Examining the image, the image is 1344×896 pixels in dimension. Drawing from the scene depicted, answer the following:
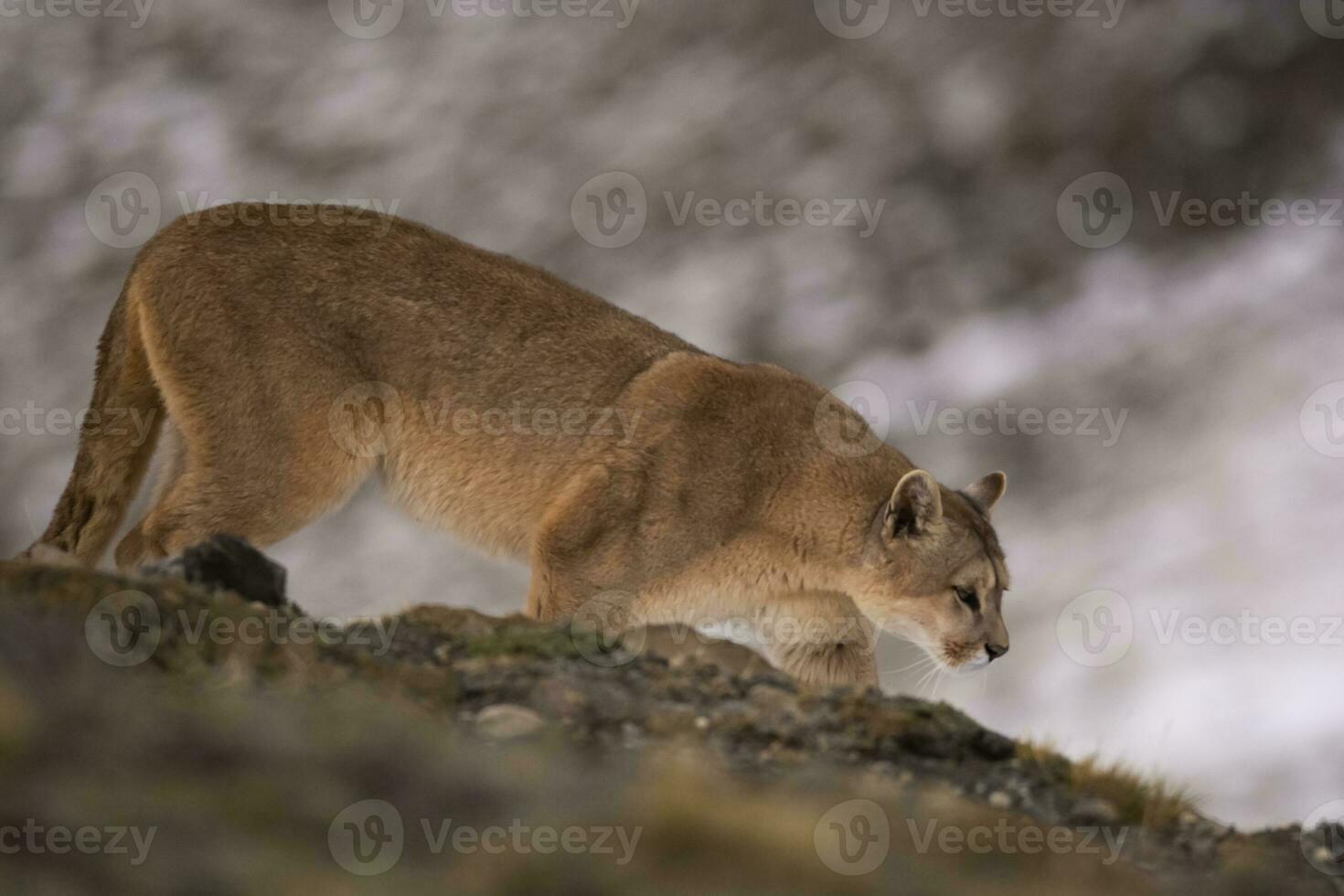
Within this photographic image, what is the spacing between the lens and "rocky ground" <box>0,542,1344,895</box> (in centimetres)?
427

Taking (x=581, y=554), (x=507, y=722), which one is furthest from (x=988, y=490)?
(x=507, y=722)

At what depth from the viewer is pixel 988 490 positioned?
9.73 m

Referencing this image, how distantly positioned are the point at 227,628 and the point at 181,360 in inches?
106

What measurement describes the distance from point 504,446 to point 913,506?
2474 mm

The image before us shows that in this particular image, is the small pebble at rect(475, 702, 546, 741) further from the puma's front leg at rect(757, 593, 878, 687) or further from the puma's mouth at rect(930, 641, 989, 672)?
the puma's mouth at rect(930, 641, 989, 672)

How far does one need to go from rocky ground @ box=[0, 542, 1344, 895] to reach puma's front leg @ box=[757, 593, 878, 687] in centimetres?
169

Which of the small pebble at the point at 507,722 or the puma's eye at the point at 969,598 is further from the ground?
the puma's eye at the point at 969,598

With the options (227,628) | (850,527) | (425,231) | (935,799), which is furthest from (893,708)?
(425,231)

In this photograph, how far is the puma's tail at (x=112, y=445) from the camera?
8.68 metres

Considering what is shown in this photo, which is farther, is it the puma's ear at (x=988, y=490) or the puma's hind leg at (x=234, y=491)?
the puma's ear at (x=988, y=490)

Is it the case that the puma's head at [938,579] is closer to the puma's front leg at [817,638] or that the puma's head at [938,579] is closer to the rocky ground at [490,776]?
the puma's front leg at [817,638]

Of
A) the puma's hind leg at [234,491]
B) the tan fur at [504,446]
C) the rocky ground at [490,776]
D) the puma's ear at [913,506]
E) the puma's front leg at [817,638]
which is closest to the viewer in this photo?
the rocky ground at [490,776]

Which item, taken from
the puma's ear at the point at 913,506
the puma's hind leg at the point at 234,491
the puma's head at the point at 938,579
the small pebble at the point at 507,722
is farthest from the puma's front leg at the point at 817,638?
the small pebble at the point at 507,722

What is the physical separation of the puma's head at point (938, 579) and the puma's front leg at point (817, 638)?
13.1 inches
